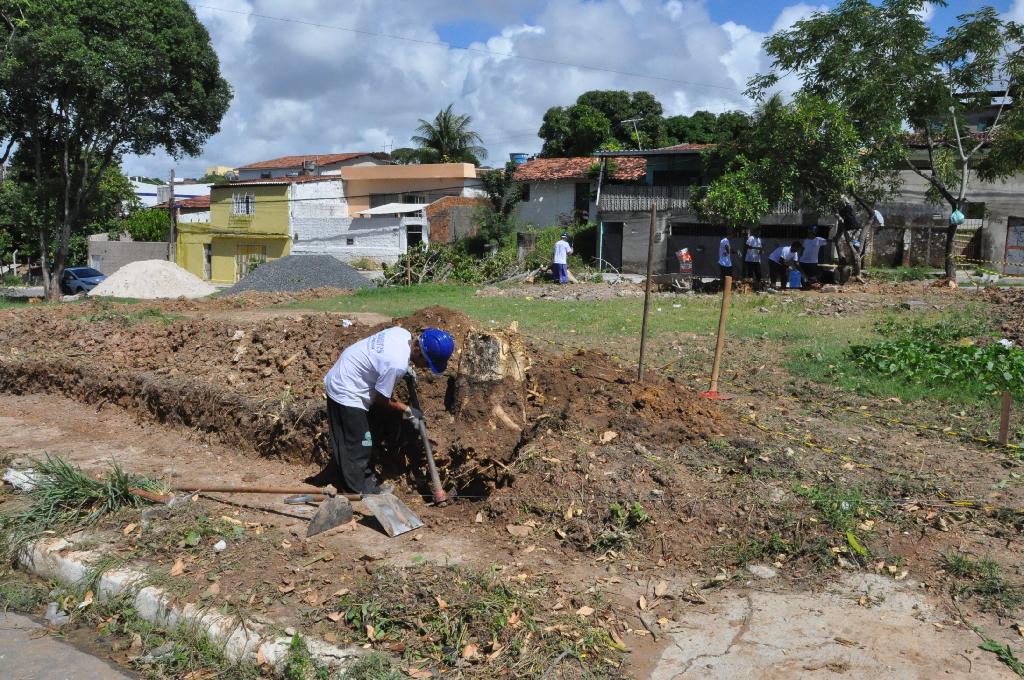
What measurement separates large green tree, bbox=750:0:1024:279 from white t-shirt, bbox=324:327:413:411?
16.4m

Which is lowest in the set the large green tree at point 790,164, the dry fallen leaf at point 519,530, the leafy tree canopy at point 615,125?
the dry fallen leaf at point 519,530

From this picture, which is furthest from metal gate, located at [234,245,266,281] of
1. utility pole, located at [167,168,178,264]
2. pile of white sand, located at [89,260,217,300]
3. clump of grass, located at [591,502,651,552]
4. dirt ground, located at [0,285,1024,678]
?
clump of grass, located at [591,502,651,552]

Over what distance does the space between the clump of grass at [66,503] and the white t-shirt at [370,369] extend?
1.53 metres

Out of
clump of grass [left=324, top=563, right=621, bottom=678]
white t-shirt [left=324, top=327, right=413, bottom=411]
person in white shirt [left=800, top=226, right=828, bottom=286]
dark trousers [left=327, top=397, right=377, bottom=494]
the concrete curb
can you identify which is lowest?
the concrete curb

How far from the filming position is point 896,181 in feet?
66.7

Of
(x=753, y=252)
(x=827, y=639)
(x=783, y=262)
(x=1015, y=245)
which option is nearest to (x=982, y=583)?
(x=827, y=639)

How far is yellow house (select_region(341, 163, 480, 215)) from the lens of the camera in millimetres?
36312

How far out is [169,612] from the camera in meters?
4.44

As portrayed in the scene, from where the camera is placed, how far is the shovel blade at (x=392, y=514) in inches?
206

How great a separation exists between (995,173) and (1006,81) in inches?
83.7

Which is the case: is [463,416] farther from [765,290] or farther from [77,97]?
[77,97]

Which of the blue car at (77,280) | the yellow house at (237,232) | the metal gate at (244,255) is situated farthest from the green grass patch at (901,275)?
the metal gate at (244,255)

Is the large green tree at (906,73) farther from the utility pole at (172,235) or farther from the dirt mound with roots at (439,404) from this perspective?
the utility pole at (172,235)

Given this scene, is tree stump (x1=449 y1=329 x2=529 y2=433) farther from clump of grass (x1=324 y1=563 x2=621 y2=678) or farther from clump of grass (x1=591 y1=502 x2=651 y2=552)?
clump of grass (x1=324 y1=563 x2=621 y2=678)
